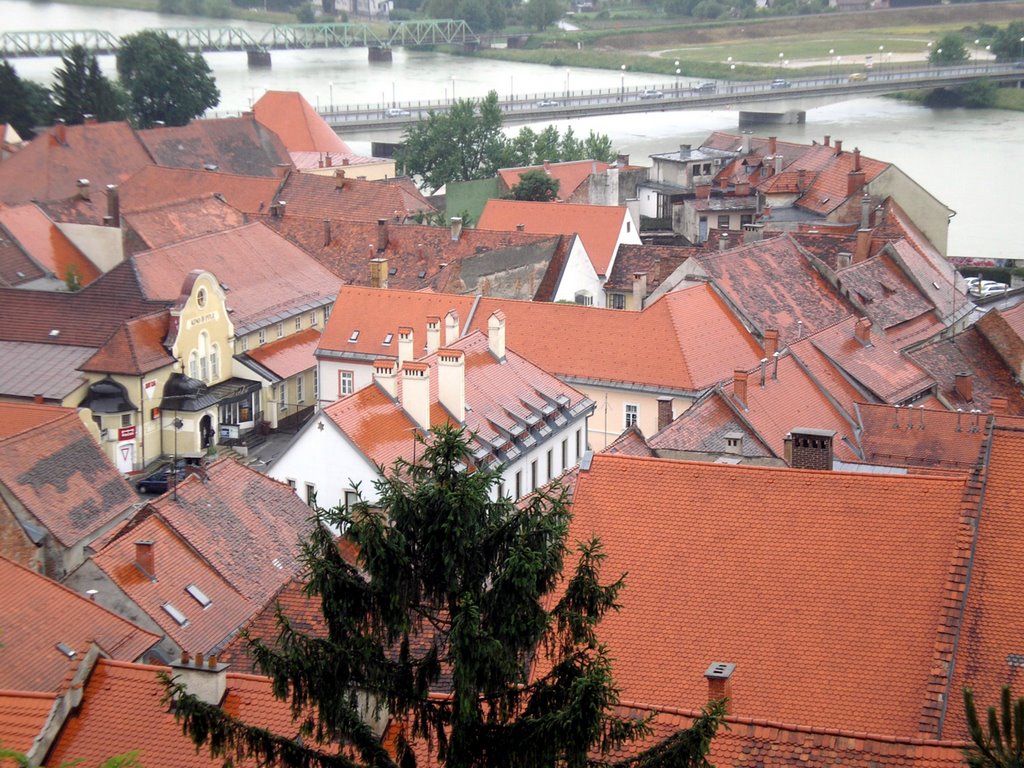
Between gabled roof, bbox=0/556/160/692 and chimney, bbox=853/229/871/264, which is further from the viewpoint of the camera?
chimney, bbox=853/229/871/264

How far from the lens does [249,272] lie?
43906 millimetres

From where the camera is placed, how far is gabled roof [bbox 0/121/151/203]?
58.1 meters

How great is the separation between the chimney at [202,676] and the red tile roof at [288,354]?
1089 inches

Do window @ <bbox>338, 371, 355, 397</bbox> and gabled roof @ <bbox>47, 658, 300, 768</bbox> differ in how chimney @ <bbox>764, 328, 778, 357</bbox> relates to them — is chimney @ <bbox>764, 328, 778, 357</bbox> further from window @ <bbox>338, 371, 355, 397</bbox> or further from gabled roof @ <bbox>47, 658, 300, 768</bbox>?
gabled roof @ <bbox>47, 658, 300, 768</bbox>

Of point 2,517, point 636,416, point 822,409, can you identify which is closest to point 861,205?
point 636,416

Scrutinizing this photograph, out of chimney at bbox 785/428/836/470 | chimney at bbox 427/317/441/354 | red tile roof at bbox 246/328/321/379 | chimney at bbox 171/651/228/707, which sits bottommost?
red tile roof at bbox 246/328/321/379

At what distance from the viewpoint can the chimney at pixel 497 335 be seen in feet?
104

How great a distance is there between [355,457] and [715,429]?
5.71 meters

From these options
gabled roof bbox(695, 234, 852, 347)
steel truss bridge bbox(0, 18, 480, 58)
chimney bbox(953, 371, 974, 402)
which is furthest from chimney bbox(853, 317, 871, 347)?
steel truss bridge bbox(0, 18, 480, 58)

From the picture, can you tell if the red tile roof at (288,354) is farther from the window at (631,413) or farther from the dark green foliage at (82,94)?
the dark green foliage at (82,94)

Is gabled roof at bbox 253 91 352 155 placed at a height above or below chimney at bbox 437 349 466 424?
below

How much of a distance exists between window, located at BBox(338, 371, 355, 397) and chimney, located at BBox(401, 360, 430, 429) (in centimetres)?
1079

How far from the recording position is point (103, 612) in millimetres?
20453

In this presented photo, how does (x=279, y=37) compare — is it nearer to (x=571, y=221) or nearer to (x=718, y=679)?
(x=571, y=221)
